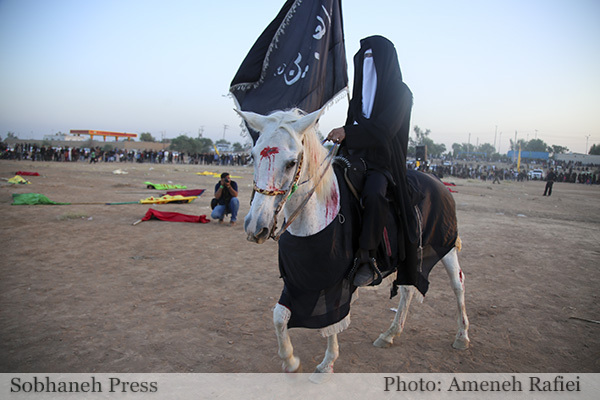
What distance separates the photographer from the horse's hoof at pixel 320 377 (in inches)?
118

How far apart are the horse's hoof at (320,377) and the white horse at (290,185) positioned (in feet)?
0.10

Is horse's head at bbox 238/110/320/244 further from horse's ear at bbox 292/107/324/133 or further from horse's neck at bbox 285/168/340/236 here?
horse's neck at bbox 285/168/340/236

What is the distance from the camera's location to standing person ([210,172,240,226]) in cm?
935

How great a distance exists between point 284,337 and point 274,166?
1.44 metres

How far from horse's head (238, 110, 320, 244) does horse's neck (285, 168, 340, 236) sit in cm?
19

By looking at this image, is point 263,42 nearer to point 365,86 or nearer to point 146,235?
point 365,86

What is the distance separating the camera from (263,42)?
242 inches

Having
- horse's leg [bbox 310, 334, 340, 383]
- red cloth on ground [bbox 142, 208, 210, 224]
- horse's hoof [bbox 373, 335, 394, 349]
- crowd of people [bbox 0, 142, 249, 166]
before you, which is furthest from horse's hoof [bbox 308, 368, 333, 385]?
crowd of people [bbox 0, 142, 249, 166]

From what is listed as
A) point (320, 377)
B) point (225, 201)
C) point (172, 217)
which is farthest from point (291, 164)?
point (172, 217)

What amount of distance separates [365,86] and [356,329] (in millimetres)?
2624

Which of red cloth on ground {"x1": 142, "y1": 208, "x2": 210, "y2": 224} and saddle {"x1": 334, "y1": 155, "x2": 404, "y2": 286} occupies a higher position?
saddle {"x1": 334, "y1": 155, "x2": 404, "y2": 286}

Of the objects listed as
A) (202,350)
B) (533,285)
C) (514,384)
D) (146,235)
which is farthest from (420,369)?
(146,235)

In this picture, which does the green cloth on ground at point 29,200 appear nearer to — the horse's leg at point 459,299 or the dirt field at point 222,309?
the dirt field at point 222,309

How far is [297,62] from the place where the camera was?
5.97m
